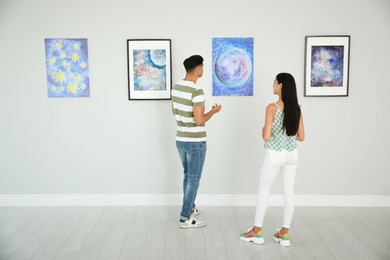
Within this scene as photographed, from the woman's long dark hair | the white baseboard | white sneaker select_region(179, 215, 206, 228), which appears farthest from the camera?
the white baseboard

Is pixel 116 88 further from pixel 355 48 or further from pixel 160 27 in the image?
pixel 355 48

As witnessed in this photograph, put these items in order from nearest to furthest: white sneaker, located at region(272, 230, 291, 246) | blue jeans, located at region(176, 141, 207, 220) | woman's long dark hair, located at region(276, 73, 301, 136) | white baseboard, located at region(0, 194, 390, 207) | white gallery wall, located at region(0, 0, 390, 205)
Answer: woman's long dark hair, located at region(276, 73, 301, 136), white sneaker, located at region(272, 230, 291, 246), blue jeans, located at region(176, 141, 207, 220), white gallery wall, located at region(0, 0, 390, 205), white baseboard, located at region(0, 194, 390, 207)

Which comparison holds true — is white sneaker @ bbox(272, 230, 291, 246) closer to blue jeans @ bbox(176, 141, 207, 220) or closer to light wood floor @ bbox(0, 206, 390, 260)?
light wood floor @ bbox(0, 206, 390, 260)

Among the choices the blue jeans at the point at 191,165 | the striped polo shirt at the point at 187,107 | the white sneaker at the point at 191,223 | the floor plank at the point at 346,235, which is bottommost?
the floor plank at the point at 346,235

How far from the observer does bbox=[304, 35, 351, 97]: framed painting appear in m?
4.17

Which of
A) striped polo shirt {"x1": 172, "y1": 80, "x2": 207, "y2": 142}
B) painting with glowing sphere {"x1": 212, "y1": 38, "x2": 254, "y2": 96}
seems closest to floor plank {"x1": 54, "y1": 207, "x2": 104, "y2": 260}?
striped polo shirt {"x1": 172, "y1": 80, "x2": 207, "y2": 142}

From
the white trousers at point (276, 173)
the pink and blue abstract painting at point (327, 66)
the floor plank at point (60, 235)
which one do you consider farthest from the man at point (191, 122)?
the pink and blue abstract painting at point (327, 66)

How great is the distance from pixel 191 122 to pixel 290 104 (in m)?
0.89

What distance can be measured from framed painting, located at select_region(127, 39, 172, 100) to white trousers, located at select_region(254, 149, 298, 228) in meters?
1.47

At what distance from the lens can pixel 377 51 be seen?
13.8ft

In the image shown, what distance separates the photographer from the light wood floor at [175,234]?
3.16 metres

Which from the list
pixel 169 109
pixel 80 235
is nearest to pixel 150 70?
pixel 169 109

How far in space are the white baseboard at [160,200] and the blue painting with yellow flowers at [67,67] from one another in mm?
Result: 1108

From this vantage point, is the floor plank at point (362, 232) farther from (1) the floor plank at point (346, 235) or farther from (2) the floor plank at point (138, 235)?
(2) the floor plank at point (138, 235)
